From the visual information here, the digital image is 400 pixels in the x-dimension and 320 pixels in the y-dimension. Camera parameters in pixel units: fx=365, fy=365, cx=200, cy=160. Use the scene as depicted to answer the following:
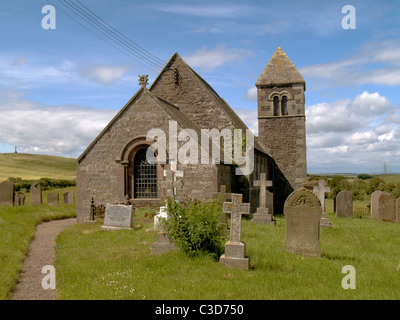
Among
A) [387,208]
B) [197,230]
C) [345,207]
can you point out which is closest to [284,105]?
[345,207]

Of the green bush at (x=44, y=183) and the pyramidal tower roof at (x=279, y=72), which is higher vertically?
the pyramidal tower roof at (x=279, y=72)

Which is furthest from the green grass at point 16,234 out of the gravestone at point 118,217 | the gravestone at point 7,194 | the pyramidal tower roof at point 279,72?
the pyramidal tower roof at point 279,72

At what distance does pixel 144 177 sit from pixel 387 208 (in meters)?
11.3

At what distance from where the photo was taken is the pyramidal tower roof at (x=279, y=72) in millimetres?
24719

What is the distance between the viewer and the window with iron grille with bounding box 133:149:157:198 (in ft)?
52.1

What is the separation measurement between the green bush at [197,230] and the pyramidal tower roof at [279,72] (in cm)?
1789

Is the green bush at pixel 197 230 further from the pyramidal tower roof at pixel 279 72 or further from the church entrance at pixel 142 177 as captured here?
the pyramidal tower roof at pixel 279 72

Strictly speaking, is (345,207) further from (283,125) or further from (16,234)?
(16,234)

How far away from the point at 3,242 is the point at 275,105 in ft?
62.8

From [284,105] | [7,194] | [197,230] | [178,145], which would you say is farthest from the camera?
[284,105]

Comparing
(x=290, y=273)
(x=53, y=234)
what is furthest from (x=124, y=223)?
(x=290, y=273)

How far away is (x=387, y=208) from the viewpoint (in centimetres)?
1692

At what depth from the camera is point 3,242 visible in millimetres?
10383
